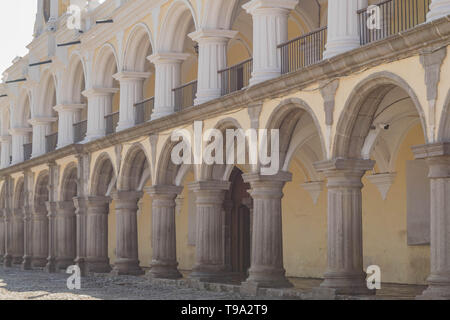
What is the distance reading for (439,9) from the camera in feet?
42.3

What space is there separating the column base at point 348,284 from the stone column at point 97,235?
1232cm

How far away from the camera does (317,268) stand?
22438mm

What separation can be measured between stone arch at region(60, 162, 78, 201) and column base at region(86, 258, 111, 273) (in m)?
3.51

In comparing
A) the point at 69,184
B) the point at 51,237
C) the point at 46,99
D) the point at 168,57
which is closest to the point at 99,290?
the point at 168,57

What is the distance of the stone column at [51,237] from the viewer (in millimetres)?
29578

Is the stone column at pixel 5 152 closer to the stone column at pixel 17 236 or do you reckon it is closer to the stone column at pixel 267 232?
the stone column at pixel 17 236

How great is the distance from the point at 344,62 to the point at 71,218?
16.7 metres

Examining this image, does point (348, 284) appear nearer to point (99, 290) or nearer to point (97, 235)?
point (99, 290)

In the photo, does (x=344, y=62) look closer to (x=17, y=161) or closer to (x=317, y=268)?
(x=317, y=268)

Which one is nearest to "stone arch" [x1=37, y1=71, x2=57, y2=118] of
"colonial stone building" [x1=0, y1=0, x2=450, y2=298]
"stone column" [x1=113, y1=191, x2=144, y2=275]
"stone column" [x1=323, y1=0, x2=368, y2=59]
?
"colonial stone building" [x1=0, y1=0, x2=450, y2=298]

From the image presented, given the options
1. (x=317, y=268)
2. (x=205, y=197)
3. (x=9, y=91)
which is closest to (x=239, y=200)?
(x=317, y=268)

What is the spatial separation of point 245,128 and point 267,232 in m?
2.19

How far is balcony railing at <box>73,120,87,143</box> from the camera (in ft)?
94.3

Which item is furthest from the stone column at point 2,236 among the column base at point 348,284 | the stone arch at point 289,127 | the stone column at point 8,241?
the column base at point 348,284
